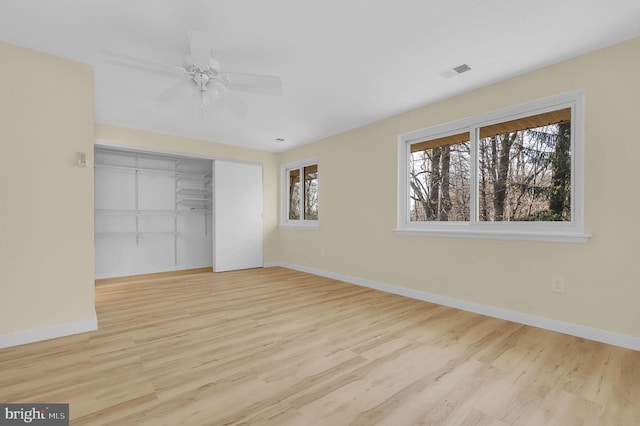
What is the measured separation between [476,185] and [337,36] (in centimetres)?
212

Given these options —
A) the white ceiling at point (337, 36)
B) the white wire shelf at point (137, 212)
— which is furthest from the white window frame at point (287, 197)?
the white ceiling at point (337, 36)

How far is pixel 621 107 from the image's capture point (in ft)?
7.44

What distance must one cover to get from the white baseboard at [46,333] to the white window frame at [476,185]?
340cm

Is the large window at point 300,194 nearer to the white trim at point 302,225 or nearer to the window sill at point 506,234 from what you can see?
the white trim at point 302,225

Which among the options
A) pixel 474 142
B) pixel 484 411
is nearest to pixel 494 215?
pixel 474 142

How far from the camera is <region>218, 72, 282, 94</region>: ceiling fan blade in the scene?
2251 millimetres

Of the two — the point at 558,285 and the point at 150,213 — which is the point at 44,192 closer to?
the point at 150,213

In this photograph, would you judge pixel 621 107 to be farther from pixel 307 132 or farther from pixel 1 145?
pixel 1 145

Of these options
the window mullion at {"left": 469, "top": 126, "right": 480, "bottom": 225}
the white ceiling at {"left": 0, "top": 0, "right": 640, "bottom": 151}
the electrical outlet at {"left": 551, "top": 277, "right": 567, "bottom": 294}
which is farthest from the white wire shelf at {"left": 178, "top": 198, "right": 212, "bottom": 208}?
the electrical outlet at {"left": 551, "top": 277, "right": 567, "bottom": 294}

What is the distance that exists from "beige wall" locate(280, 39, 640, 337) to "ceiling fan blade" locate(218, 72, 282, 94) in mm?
2047

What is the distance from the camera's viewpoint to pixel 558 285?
254 cm

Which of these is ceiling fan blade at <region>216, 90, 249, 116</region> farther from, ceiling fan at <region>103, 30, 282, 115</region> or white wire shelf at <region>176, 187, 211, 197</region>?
white wire shelf at <region>176, 187, 211, 197</region>

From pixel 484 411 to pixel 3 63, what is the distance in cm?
412

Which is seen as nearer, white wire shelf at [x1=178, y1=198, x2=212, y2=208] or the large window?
the large window
